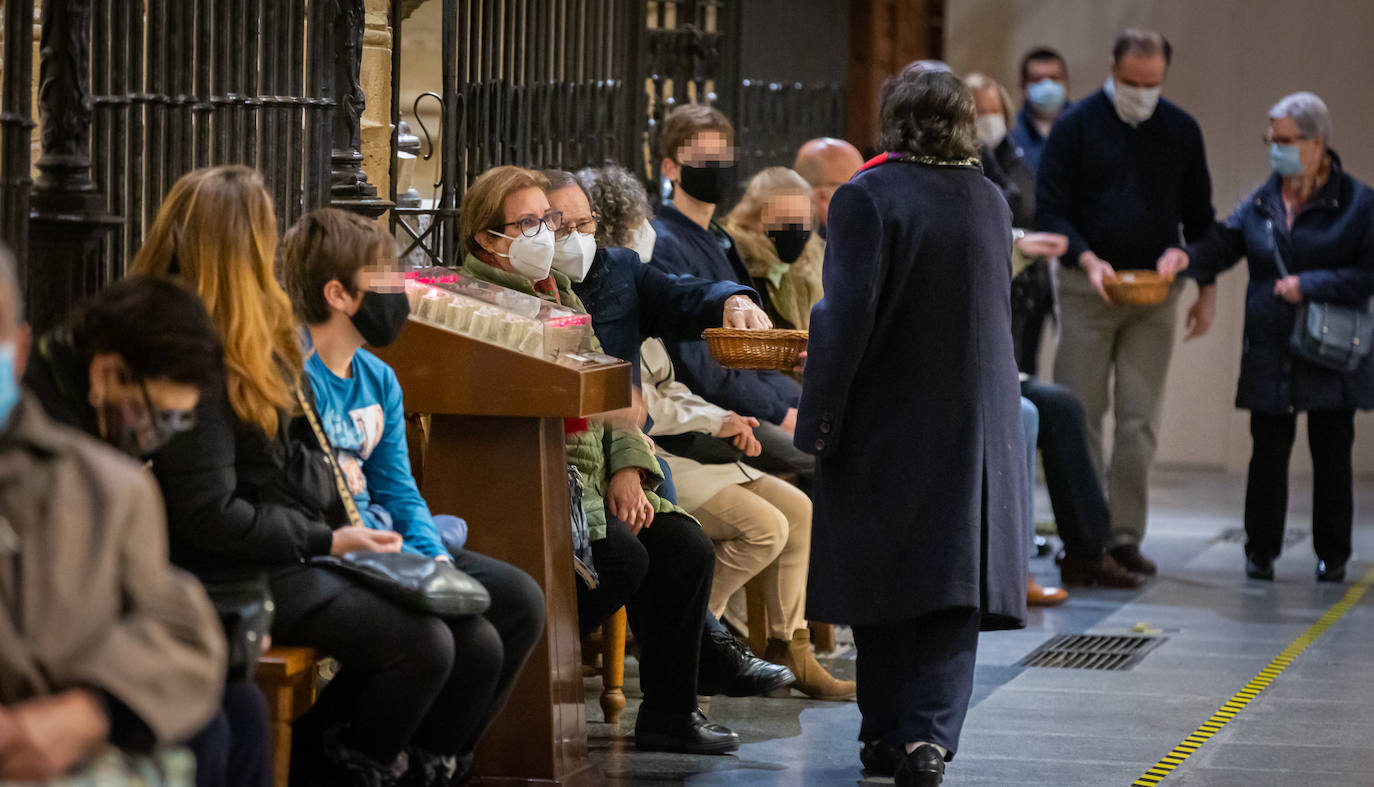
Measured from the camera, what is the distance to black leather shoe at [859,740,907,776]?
13.1ft

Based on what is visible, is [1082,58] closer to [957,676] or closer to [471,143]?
[471,143]

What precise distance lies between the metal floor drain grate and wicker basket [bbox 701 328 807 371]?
175cm

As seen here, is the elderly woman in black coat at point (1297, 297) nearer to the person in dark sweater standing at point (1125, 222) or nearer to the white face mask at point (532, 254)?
the person in dark sweater standing at point (1125, 222)

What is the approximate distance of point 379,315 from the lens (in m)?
3.35

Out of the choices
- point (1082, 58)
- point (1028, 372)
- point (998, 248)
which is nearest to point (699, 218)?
point (998, 248)

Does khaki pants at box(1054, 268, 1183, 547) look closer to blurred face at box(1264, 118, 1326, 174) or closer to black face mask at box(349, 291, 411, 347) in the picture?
blurred face at box(1264, 118, 1326, 174)

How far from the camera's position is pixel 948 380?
3941mm

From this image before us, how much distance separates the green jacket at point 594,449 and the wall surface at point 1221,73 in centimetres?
680

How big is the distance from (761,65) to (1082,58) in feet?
10.4

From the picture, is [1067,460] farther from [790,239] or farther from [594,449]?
[594,449]

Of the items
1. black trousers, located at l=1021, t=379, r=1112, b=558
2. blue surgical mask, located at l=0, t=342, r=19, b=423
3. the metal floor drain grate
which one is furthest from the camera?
black trousers, located at l=1021, t=379, r=1112, b=558

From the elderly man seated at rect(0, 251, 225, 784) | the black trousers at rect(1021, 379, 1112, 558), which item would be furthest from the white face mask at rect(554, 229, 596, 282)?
the black trousers at rect(1021, 379, 1112, 558)

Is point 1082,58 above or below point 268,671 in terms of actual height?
above

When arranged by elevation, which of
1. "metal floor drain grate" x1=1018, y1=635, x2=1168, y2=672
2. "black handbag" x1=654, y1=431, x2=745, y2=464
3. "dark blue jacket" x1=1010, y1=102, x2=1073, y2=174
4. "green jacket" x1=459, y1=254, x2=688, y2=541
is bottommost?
"metal floor drain grate" x1=1018, y1=635, x2=1168, y2=672
